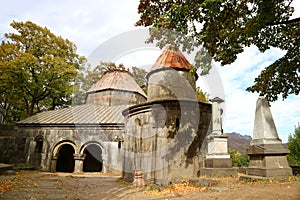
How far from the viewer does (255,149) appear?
7535 millimetres

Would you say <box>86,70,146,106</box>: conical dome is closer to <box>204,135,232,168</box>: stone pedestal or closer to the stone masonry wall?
the stone masonry wall

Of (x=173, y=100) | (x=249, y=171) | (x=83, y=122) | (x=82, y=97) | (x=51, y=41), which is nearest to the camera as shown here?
(x=249, y=171)

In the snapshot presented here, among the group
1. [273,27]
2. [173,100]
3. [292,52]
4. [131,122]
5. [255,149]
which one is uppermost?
[273,27]

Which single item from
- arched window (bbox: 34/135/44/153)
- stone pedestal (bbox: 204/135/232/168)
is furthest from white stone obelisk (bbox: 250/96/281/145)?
arched window (bbox: 34/135/44/153)

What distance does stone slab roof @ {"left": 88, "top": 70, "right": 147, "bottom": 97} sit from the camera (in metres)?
22.4

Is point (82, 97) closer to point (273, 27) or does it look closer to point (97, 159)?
point (97, 159)

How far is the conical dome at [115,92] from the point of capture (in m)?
21.9

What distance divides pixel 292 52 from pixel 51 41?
77.9 feet

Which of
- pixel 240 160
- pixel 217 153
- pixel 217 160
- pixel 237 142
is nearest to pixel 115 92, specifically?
pixel 240 160

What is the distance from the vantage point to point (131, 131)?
11047 millimetres

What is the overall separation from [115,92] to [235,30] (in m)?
16.9

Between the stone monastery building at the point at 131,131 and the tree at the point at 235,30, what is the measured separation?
300cm

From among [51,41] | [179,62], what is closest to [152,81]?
[179,62]

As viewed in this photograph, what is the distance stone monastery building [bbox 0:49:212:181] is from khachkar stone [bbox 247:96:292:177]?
240 centimetres
